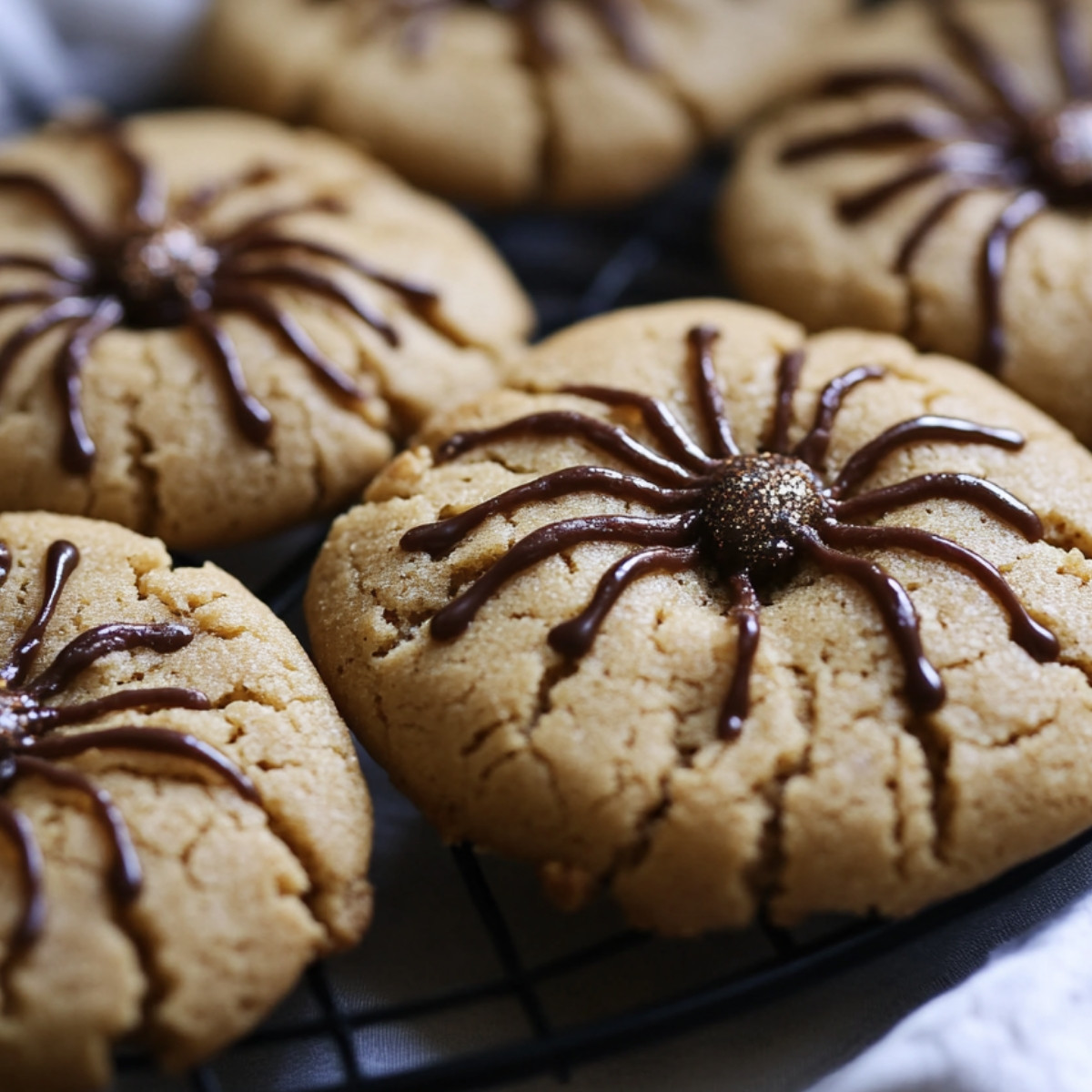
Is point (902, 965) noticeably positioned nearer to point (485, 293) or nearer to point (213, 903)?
point (213, 903)

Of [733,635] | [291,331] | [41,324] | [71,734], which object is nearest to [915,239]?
[733,635]

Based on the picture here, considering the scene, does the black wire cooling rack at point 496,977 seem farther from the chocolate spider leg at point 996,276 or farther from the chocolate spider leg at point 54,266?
the chocolate spider leg at point 996,276

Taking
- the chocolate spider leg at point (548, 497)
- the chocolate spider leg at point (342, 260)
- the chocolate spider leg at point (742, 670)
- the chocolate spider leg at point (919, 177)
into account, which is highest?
the chocolate spider leg at point (919, 177)

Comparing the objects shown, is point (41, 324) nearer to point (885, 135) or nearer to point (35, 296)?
point (35, 296)

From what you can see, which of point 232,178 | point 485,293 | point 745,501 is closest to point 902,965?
point 745,501


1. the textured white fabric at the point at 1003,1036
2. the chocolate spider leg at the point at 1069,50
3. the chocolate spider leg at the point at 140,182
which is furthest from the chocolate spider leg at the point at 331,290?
the chocolate spider leg at the point at 1069,50

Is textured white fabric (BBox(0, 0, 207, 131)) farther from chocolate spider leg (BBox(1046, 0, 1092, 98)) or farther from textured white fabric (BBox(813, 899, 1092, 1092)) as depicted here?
textured white fabric (BBox(813, 899, 1092, 1092))
